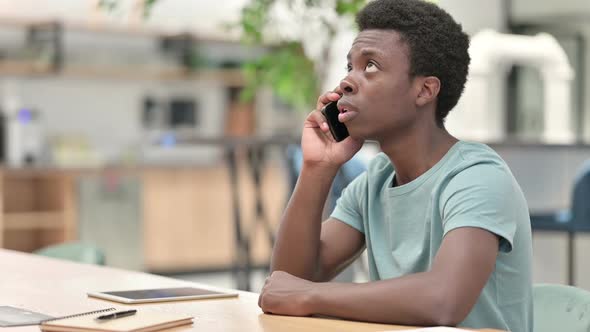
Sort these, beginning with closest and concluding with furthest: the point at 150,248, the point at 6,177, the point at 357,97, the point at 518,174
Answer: the point at 357,97 < the point at 518,174 < the point at 6,177 < the point at 150,248

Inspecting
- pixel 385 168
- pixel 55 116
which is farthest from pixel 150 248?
pixel 385 168

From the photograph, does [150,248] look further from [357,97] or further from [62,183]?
[357,97]

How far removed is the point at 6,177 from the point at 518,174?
3725 millimetres

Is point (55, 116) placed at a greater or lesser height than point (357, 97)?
greater

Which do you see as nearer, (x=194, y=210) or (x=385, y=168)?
(x=385, y=168)

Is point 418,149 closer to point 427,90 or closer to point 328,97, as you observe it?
point 427,90

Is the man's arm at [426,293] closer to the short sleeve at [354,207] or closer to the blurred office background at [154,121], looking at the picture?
the short sleeve at [354,207]

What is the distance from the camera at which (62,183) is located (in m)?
7.68

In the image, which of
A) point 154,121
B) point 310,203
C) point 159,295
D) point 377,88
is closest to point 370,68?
point 377,88

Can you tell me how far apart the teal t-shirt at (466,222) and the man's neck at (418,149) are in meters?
0.02

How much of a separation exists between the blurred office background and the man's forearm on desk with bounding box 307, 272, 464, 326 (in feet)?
13.1

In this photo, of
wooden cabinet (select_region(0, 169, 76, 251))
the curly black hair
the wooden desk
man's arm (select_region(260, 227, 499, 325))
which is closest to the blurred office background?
wooden cabinet (select_region(0, 169, 76, 251))

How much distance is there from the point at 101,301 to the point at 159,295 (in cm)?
10

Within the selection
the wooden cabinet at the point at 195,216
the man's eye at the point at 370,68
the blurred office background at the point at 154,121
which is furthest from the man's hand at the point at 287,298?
the wooden cabinet at the point at 195,216
